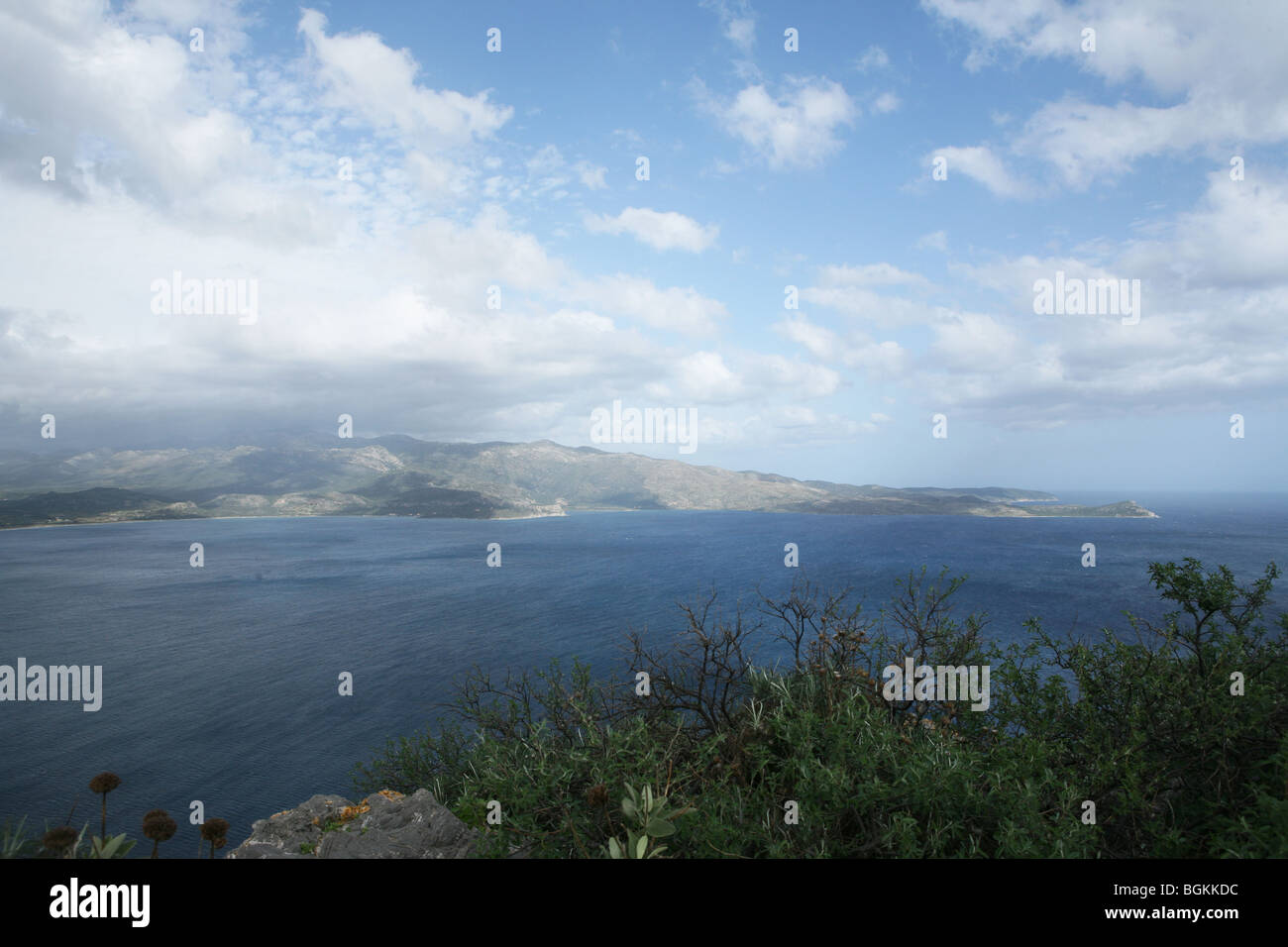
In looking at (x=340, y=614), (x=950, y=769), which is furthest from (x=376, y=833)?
(x=340, y=614)

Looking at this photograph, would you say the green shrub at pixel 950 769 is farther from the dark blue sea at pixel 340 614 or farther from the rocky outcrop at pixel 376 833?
the dark blue sea at pixel 340 614

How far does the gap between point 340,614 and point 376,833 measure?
67.9 metres

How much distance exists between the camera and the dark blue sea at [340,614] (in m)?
32.9

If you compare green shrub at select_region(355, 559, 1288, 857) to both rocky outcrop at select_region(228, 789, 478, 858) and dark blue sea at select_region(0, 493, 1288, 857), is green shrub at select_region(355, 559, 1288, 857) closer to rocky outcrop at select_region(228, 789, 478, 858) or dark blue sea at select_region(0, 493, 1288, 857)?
rocky outcrop at select_region(228, 789, 478, 858)

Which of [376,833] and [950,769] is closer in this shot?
[950,769]

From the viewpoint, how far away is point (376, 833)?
4996mm

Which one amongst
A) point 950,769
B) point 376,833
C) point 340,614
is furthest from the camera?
point 340,614

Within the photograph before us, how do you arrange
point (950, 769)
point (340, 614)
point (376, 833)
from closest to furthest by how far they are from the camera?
point (950, 769) → point (376, 833) → point (340, 614)

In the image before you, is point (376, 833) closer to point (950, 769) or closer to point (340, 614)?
point (950, 769)

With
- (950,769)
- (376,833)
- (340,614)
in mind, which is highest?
(950,769)

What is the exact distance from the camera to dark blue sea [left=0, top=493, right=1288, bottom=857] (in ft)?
108

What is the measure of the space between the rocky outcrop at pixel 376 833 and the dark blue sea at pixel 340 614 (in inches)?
553

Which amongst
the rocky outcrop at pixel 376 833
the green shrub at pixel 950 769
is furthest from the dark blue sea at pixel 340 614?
the rocky outcrop at pixel 376 833
